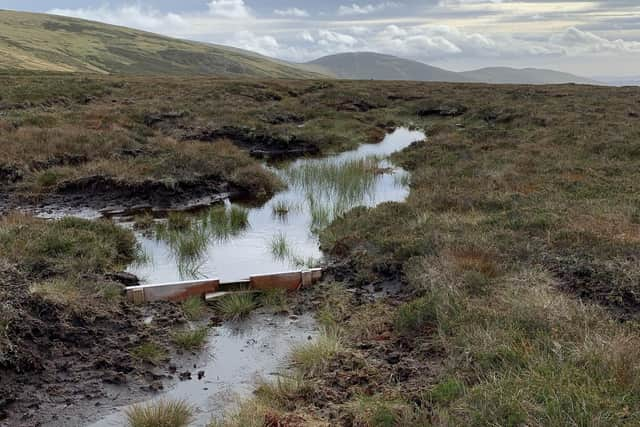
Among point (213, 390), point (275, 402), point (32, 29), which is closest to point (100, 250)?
point (213, 390)

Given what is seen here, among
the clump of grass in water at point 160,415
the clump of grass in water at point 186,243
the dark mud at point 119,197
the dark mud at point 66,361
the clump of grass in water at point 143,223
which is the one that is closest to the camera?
the clump of grass in water at point 160,415

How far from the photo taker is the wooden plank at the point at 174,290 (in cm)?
954

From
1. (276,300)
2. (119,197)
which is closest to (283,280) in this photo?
(276,300)

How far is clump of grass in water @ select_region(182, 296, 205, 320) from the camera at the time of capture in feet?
29.9

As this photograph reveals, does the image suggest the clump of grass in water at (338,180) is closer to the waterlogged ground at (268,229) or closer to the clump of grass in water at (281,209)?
the waterlogged ground at (268,229)

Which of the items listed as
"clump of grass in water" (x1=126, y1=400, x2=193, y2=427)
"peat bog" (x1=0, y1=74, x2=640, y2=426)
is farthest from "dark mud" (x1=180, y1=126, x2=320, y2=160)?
"clump of grass in water" (x1=126, y1=400, x2=193, y2=427)

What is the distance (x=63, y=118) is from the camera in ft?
87.4

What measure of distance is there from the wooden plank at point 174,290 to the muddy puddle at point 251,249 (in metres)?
0.98

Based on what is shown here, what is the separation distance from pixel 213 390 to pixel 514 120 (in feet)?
95.7

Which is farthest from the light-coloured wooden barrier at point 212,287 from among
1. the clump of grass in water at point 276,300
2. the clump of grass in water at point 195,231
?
the clump of grass in water at point 195,231

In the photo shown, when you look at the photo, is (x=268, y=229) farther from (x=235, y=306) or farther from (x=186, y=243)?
(x=235, y=306)

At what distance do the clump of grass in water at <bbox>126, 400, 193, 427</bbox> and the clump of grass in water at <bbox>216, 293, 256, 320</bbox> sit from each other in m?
2.89

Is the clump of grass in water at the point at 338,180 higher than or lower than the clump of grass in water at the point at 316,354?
higher

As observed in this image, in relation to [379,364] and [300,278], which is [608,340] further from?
[300,278]
